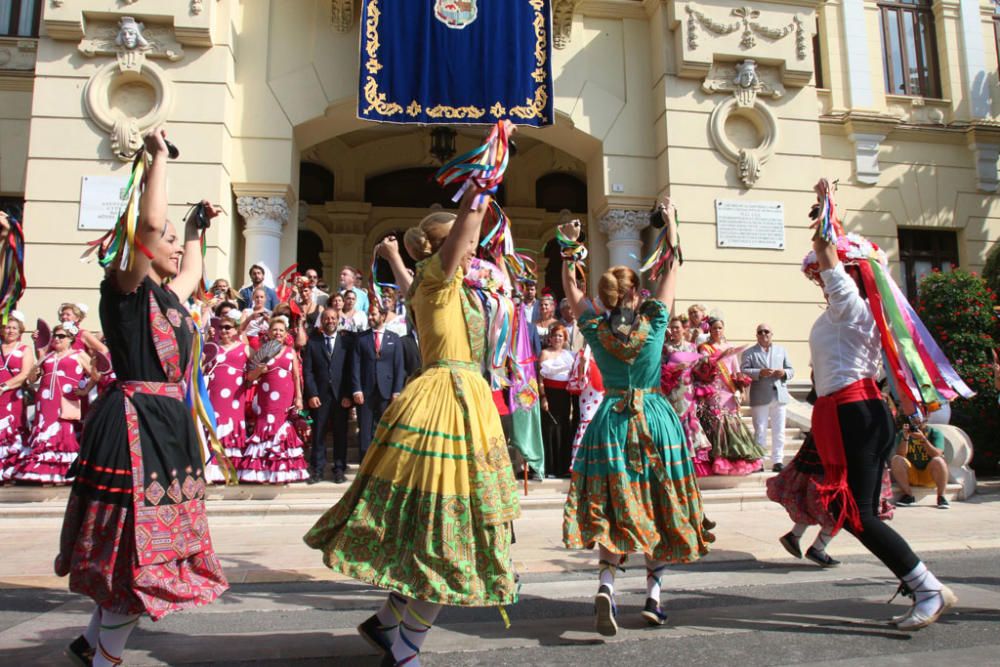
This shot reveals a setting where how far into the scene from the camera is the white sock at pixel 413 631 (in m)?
2.77

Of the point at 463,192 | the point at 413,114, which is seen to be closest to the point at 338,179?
the point at 413,114

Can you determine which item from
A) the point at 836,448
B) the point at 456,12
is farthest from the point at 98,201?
the point at 836,448

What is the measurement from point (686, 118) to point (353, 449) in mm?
7662

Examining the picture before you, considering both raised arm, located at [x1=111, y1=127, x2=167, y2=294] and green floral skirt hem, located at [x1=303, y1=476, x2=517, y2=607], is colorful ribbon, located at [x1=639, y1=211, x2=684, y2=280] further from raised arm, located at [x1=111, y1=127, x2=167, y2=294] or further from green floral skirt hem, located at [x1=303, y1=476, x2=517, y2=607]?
raised arm, located at [x1=111, y1=127, x2=167, y2=294]

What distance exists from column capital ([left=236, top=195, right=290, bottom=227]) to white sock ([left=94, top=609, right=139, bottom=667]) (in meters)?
→ 9.74

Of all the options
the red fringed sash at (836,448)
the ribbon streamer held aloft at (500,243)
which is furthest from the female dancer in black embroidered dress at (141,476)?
the red fringed sash at (836,448)

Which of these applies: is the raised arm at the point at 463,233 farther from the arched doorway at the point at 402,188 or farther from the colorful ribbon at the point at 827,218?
the arched doorway at the point at 402,188

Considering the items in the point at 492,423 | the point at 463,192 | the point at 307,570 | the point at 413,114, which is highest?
the point at 413,114

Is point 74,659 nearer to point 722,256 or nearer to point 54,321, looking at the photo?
point 54,321

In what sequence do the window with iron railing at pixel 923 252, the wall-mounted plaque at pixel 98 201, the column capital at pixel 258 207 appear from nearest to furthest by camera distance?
the wall-mounted plaque at pixel 98 201
the column capital at pixel 258 207
the window with iron railing at pixel 923 252

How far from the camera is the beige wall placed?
1087 cm

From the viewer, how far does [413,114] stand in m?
11.5

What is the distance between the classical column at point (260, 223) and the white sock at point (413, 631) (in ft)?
32.0

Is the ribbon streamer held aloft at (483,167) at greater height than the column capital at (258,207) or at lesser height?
lesser
